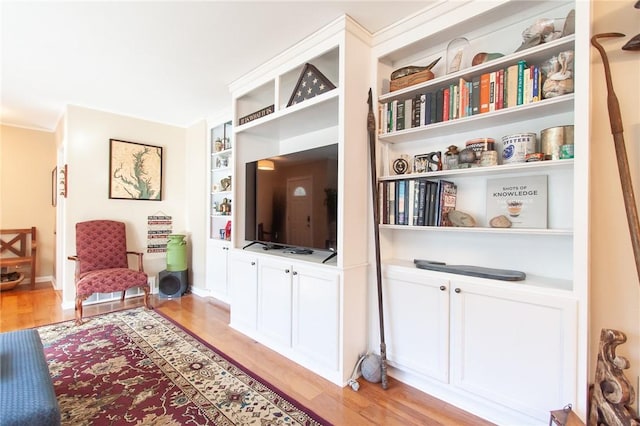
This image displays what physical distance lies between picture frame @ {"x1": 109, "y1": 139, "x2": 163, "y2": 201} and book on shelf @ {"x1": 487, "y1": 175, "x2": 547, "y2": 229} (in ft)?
13.5

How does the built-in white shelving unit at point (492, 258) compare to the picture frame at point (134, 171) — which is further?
the picture frame at point (134, 171)

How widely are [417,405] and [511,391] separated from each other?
1.70ft

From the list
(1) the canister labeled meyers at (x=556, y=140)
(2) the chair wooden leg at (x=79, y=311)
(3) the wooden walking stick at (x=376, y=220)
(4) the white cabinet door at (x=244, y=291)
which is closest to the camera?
(1) the canister labeled meyers at (x=556, y=140)

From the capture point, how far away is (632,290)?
4.50ft

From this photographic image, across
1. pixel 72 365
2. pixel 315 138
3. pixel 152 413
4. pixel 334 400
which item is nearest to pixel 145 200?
pixel 72 365

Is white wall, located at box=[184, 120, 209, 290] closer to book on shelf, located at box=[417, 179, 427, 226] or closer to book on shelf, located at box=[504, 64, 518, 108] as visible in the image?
book on shelf, located at box=[417, 179, 427, 226]

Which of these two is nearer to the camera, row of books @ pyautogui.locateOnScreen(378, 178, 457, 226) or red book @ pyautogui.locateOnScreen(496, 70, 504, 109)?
red book @ pyautogui.locateOnScreen(496, 70, 504, 109)

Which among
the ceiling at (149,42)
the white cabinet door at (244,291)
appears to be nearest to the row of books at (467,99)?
the ceiling at (149,42)

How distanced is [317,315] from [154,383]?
3.77ft

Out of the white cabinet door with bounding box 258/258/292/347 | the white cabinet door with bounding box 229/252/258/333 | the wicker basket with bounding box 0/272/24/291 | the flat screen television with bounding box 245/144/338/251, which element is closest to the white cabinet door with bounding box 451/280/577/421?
the flat screen television with bounding box 245/144/338/251

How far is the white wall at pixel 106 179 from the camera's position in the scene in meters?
3.59

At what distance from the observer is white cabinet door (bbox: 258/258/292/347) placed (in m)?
2.35

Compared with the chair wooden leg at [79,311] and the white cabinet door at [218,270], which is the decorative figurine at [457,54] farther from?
the chair wooden leg at [79,311]

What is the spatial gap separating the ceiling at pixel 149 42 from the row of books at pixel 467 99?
0.54m
